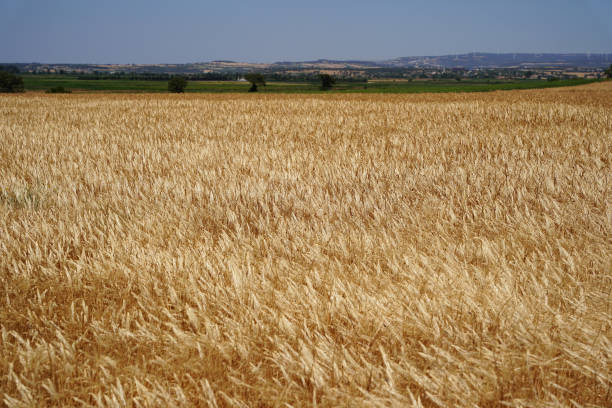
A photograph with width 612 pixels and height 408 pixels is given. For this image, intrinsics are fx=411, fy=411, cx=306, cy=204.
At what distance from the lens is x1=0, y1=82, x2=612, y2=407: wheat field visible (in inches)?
50.7

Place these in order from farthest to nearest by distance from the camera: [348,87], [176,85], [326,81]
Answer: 1. [348,87]
2. [326,81]
3. [176,85]

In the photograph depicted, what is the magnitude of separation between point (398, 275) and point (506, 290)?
0.47 m

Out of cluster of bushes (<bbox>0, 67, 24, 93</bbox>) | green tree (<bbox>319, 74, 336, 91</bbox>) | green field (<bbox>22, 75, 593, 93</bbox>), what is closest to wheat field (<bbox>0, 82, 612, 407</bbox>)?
green field (<bbox>22, 75, 593, 93</bbox>)

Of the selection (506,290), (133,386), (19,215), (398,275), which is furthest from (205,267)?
(19,215)

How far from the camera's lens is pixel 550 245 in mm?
2285

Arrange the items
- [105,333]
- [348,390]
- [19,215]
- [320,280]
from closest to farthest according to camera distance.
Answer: [348,390], [105,333], [320,280], [19,215]

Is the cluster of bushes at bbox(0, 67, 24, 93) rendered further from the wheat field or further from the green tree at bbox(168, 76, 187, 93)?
the wheat field

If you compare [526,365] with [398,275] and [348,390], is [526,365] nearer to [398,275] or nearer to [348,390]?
[348,390]

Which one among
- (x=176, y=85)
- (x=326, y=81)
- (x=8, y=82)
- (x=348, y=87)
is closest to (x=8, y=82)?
(x=8, y=82)

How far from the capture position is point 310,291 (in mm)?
1765

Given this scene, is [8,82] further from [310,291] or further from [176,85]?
[310,291]

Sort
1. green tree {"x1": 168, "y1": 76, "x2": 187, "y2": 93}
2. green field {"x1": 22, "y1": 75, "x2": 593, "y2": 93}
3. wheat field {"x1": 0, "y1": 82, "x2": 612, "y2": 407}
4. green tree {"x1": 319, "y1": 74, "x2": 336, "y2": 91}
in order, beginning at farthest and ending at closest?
green tree {"x1": 319, "y1": 74, "x2": 336, "y2": 91}, green tree {"x1": 168, "y1": 76, "x2": 187, "y2": 93}, green field {"x1": 22, "y1": 75, "x2": 593, "y2": 93}, wheat field {"x1": 0, "y1": 82, "x2": 612, "y2": 407}

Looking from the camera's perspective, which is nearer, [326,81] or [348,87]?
[326,81]

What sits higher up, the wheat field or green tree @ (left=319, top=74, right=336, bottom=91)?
green tree @ (left=319, top=74, right=336, bottom=91)
